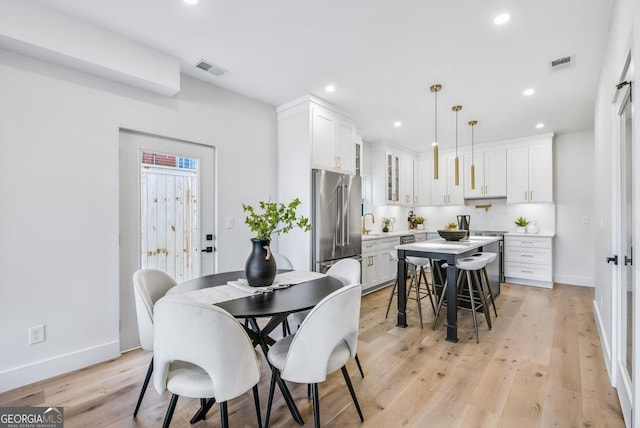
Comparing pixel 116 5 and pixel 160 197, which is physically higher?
pixel 116 5

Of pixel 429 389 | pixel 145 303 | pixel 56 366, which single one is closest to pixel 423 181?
pixel 429 389

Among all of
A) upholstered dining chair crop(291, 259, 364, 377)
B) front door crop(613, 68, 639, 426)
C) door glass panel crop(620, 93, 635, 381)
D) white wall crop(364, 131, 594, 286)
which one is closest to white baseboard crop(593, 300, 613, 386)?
front door crop(613, 68, 639, 426)

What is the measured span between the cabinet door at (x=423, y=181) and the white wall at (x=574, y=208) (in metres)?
2.19

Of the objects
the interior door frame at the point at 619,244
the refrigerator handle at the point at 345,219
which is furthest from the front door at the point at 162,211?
the interior door frame at the point at 619,244

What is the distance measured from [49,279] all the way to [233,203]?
1.73 meters

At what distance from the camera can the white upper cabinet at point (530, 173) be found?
5258mm

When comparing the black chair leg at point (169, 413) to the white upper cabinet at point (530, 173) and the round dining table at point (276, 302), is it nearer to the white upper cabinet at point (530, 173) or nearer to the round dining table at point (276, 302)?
the round dining table at point (276, 302)

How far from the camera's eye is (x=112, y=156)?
262 cm

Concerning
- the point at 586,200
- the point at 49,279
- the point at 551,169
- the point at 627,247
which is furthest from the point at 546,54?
the point at 49,279

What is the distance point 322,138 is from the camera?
151 inches

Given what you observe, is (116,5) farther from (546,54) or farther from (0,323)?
(546,54)

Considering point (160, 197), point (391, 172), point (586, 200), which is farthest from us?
point (391, 172)

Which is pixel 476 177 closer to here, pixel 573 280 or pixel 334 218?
pixel 573 280

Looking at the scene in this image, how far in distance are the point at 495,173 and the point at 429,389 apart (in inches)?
192
